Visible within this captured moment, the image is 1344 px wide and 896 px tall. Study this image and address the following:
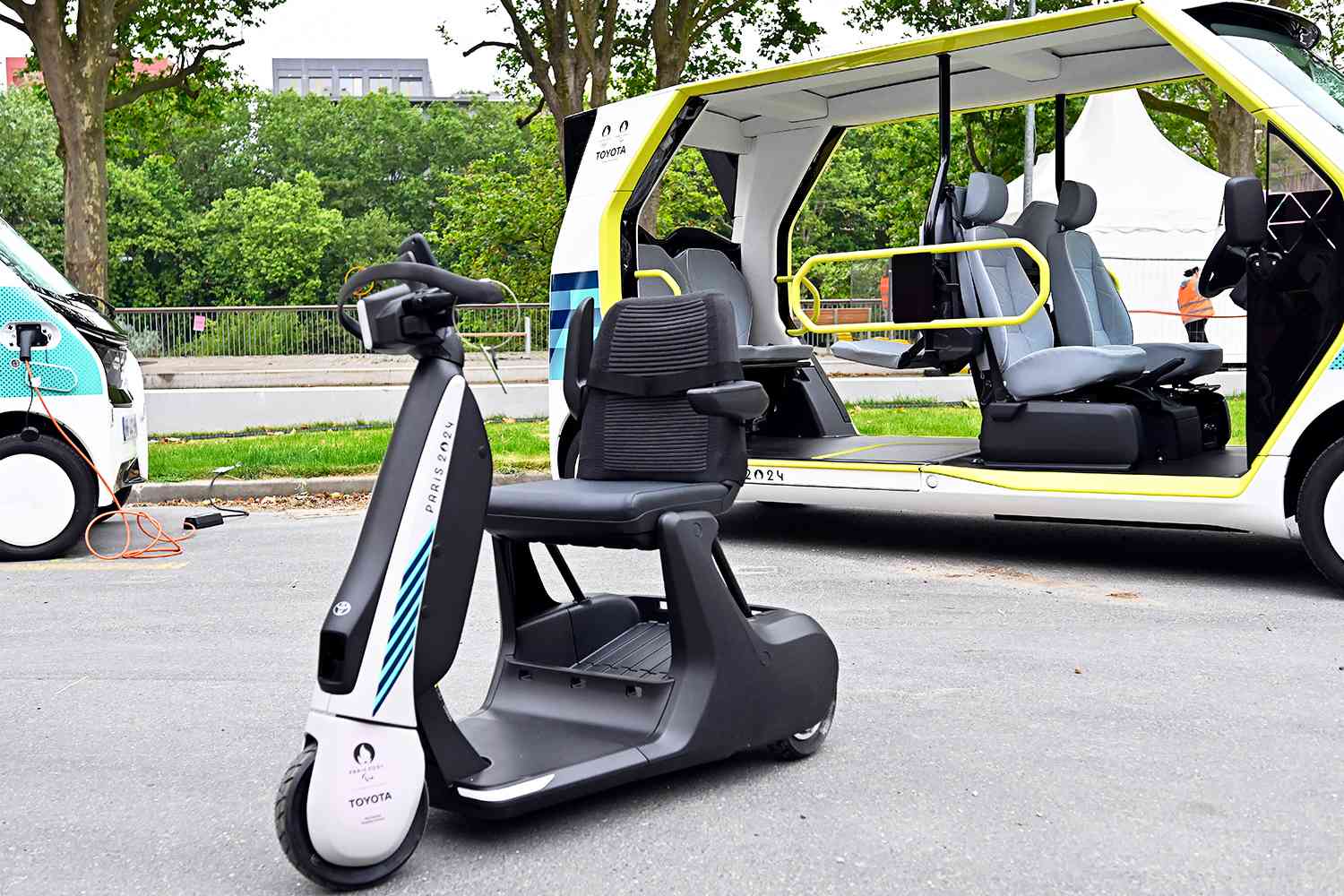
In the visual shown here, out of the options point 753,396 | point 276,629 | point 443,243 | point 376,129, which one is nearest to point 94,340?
point 276,629

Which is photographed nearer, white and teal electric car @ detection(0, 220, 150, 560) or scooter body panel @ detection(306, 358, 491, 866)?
scooter body panel @ detection(306, 358, 491, 866)

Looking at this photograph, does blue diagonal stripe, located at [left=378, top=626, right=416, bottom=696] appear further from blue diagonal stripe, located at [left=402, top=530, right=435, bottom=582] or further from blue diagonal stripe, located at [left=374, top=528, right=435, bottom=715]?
blue diagonal stripe, located at [left=402, top=530, right=435, bottom=582]

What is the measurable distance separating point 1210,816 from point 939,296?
15.1 ft

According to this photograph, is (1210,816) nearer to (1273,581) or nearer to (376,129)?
(1273,581)

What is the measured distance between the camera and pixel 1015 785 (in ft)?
12.4

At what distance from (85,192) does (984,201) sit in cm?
1495

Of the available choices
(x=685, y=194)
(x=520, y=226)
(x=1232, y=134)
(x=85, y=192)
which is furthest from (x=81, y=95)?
(x=520, y=226)

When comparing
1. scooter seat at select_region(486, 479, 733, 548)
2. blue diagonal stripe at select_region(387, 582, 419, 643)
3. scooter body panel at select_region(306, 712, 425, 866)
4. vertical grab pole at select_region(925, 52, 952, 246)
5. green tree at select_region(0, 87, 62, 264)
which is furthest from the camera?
green tree at select_region(0, 87, 62, 264)

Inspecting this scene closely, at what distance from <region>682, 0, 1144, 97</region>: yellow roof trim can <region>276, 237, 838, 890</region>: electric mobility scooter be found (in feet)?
11.2

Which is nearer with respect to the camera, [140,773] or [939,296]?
[140,773]

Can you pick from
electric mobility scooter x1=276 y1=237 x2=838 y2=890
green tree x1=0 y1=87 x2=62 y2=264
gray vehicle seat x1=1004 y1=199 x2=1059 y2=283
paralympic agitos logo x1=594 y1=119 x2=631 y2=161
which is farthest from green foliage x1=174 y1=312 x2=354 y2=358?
green tree x1=0 y1=87 x2=62 y2=264

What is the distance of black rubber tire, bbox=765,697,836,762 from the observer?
3998mm

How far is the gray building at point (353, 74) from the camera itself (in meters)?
151

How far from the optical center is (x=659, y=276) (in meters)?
8.81
